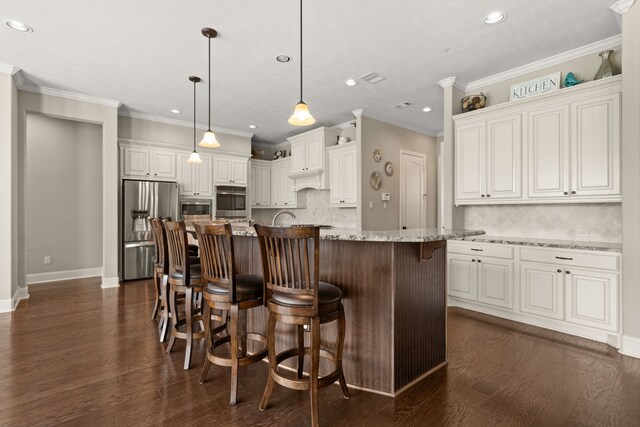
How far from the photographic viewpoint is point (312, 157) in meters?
6.26

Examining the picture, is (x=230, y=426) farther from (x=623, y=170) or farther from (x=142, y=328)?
(x=623, y=170)

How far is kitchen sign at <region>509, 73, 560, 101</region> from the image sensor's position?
3520mm

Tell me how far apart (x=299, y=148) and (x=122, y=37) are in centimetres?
367

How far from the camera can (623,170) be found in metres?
2.70

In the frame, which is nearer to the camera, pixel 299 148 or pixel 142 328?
pixel 142 328

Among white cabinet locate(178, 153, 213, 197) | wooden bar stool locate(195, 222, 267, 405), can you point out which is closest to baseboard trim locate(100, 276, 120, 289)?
white cabinet locate(178, 153, 213, 197)

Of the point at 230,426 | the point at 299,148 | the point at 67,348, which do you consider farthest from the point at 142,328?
the point at 299,148

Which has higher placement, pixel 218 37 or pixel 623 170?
pixel 218 37

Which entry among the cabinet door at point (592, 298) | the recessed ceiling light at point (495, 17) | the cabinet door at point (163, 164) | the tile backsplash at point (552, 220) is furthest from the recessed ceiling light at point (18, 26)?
the cabinet door at point (592, 298)

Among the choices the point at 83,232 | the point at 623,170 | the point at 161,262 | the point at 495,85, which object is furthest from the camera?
the point at 83,232

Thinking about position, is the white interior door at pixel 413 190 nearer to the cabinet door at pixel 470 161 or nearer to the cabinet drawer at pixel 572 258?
the cabinet door at pixel 470 161

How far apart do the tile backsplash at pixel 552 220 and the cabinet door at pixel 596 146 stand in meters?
0.35

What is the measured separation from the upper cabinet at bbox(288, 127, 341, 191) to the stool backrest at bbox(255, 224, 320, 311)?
4.30 metres

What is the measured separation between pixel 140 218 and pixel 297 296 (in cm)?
467
